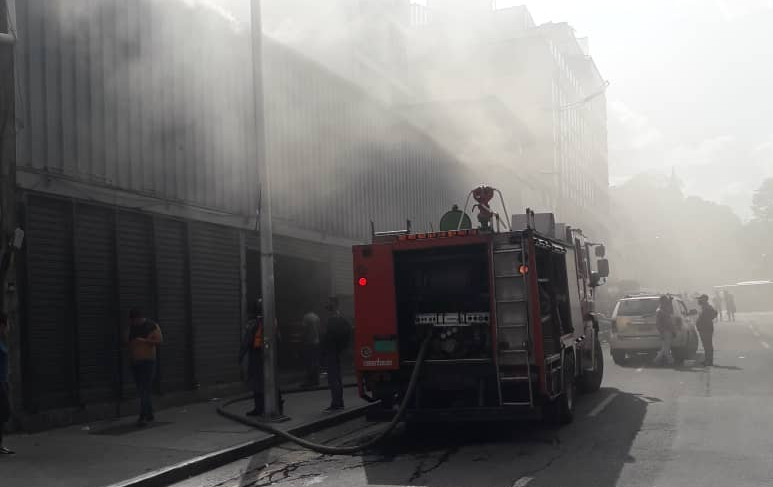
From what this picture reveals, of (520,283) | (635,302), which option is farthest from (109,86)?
(635,302)

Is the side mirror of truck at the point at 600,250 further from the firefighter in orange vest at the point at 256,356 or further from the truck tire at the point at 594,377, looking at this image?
the firefighter in orange vest at the point at 256,356

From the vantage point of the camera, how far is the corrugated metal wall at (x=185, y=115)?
9.57 meters

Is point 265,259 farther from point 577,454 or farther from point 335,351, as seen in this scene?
point 577,454

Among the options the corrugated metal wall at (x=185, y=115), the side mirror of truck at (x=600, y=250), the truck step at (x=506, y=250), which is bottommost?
the truck step at (x=506, y=250)

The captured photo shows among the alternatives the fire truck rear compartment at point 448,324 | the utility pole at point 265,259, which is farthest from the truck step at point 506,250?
the utility pole at point 265,259

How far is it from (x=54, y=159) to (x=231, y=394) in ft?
16.2

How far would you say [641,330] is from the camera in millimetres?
17375

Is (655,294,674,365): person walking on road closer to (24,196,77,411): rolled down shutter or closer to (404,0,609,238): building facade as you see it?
(404,0,609,238): building facade

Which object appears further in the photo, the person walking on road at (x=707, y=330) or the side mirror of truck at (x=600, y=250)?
the person walking on road at (x=707, y=330)

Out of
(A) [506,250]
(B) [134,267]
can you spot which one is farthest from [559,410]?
(B) [134,267]

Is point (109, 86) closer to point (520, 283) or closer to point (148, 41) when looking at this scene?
point (148, 41)

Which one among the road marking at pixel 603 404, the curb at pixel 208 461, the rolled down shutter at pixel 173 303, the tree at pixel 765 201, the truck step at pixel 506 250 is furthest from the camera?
the tree at pixel 765 201

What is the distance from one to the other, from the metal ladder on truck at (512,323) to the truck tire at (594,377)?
415 cm

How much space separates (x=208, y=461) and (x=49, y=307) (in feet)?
10.1
